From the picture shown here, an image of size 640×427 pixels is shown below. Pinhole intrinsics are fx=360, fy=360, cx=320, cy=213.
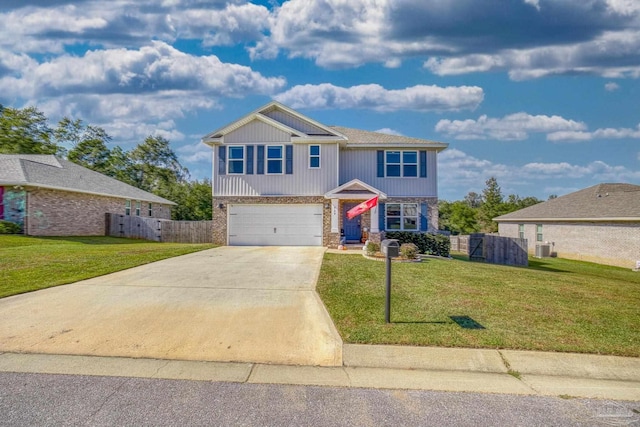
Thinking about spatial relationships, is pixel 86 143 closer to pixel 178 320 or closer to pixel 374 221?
pixel 374 221

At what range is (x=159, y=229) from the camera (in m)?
23.0

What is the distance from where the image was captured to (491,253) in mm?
17875

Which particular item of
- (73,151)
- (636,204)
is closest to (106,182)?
(73,151)

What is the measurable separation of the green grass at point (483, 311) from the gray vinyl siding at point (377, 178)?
8.93m

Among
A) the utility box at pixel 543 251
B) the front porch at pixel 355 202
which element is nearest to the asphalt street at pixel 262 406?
the front porch at pixel 355 202

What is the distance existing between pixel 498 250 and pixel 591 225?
10569 mm

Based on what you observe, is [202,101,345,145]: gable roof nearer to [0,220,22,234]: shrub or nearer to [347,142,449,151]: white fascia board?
[347,142,449,151]: white fascia board

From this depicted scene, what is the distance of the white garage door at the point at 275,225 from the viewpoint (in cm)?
1817

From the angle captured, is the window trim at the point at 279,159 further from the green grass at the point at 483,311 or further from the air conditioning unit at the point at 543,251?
the air conditioning unit at the point at 543,251

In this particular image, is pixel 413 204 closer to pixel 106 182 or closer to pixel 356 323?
pixel 356 323

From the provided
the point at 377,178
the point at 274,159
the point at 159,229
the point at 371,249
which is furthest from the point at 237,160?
the point at 371,249

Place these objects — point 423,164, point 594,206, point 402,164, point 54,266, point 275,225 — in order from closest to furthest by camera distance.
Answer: point 54,266 → point 275,225 → point 423,164 → point 402,164 → point 594,206

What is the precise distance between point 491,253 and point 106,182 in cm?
2658

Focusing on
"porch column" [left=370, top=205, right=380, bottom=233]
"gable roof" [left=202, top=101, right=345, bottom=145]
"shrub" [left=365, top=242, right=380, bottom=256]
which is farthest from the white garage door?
"shrub" [left=365, top=242, right=380, bottom=256]
